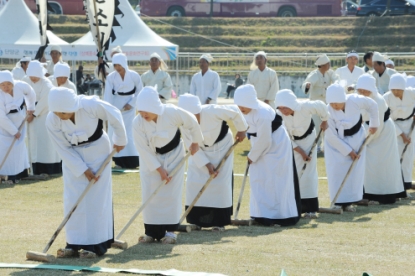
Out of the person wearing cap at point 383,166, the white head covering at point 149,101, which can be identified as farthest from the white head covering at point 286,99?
the white head covering at point 149,101

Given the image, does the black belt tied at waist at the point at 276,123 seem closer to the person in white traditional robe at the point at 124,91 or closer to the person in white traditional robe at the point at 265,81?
the person in white traditional robe at the point at 124,91

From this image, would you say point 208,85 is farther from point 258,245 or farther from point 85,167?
point 85,167

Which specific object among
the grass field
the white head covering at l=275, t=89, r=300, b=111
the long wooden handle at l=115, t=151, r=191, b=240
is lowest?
the grass field

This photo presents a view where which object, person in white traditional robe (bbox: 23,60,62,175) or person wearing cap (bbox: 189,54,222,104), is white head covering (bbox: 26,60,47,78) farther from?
person wearing cap (bbox: 189,54,222,104)

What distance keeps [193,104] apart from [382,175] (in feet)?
12.1

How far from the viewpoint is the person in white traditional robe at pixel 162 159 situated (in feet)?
25.7

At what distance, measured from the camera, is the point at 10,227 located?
885cm

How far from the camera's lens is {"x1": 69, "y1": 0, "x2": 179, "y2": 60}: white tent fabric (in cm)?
2306

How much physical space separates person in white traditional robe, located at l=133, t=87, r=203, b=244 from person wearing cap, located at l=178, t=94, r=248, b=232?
1.84 feet

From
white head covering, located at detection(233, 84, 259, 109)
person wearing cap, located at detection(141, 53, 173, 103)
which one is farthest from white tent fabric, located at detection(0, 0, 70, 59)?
white head covering, located at detection(233, 84, 259, 109)

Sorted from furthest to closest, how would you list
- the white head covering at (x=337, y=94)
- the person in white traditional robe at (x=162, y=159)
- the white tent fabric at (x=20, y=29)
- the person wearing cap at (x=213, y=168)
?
the white tent fabric at (x=20, y=29), the white head covering at (x=337, y=94), the person wearing cap at (x=213, y=168), the person in white traditional robe at (x=162, y=159)

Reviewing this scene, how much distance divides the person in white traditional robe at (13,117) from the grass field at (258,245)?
1.71 meters

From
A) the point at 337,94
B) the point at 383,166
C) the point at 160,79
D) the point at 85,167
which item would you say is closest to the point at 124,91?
the point at 160,79

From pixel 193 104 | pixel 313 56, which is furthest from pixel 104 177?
pixel 313 56
